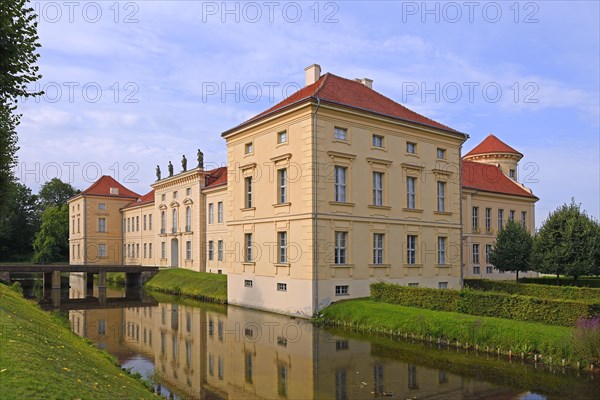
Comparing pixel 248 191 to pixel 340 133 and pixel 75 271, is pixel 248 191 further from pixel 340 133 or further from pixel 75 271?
pixel 75 271

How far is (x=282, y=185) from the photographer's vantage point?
28.8 metres

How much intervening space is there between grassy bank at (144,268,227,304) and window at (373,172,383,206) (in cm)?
1223

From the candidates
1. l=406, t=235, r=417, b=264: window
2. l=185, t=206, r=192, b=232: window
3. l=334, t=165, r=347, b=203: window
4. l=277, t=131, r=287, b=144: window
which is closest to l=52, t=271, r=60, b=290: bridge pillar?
l=185, t=206, r=192, b=232: window

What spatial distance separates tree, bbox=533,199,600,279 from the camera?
31906 millimetres

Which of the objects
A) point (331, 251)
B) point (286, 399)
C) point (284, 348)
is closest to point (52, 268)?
point (331, 251)

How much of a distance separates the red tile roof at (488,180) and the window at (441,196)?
10759mm

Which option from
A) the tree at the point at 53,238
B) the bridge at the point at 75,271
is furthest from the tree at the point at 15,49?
the tree at the point at 53,238

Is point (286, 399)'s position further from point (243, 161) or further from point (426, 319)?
point (243, 161)

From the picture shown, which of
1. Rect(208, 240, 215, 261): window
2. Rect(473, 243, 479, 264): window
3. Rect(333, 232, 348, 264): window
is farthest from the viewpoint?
Rect(208, 240, 215, 261): window

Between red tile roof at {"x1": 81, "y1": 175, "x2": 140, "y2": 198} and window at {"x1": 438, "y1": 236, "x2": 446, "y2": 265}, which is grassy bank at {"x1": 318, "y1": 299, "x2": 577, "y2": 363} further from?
red tile roof at {"x1": 81, "y1": 175, "x2": 140, "y2": 198}

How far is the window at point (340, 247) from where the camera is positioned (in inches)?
1056

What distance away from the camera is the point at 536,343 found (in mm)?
16594

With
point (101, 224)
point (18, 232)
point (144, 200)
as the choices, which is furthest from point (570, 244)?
point (18, 232)

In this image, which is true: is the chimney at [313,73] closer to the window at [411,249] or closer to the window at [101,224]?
the window at [411,249]
